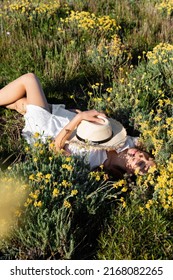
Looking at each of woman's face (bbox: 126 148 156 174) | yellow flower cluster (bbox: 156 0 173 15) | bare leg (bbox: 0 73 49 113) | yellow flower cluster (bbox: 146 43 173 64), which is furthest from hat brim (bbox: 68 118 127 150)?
yellow flower cluster (bbox: 156 0 173 15)

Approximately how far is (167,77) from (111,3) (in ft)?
12.2

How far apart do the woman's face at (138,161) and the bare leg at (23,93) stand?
3.98ft

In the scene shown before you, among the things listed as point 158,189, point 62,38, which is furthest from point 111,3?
point 158,189

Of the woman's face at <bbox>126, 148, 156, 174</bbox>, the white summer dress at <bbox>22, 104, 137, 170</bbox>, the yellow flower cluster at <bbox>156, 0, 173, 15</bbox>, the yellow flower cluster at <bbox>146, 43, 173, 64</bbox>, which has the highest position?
the yellow flower cluster at <bbox>156, 0, 173, 15</bbox>

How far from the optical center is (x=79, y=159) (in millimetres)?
4047

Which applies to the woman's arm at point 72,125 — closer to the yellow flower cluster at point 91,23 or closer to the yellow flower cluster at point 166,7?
the yellow flower cluster at point 91,23

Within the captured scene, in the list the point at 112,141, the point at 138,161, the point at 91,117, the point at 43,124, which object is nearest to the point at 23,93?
the point at 43,124

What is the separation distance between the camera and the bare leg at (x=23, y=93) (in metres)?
4.86

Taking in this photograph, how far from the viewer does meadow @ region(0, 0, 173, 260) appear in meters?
3.36

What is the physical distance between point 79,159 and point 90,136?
299mm

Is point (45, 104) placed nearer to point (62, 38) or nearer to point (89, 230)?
point (89, 230)

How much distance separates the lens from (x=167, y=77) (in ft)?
19.2

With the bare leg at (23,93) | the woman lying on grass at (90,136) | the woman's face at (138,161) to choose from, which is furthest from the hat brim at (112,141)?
the bare leg at (23,93)

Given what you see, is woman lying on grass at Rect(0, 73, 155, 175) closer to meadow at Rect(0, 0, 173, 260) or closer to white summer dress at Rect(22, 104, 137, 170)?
white summer dress at Rect(22, 104, 137, 170)
